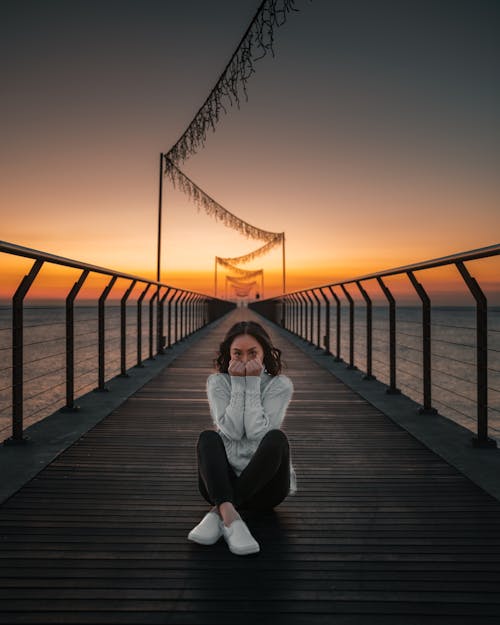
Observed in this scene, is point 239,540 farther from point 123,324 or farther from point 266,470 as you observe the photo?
point 123,324

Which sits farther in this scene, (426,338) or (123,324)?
(123,324)

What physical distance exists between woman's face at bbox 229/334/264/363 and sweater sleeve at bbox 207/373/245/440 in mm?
91

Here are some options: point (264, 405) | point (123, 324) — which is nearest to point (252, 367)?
point (264, 405)

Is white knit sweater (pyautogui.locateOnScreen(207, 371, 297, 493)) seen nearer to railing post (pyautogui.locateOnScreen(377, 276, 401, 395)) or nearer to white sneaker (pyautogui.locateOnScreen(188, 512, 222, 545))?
white sneaker (pyautogui.locateOnScreen(188, 512, 222, 545))

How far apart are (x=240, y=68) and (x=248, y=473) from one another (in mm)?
4808

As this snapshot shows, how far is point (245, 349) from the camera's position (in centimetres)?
221

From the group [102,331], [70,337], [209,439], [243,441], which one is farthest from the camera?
[102,331]

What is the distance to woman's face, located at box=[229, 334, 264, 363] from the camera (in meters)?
2.21

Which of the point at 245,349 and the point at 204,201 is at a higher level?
the point at 204,201

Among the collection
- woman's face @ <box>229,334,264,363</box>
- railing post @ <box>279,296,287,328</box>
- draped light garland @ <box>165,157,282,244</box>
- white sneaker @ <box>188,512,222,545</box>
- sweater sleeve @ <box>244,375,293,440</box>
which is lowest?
white sneaker @ <box>188,512,222,545</box>

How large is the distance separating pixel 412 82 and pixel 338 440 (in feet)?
27.1

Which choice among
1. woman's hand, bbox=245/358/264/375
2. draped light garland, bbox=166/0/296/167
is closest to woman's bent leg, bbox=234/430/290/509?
woman's hand, bbox=245/358/264/375

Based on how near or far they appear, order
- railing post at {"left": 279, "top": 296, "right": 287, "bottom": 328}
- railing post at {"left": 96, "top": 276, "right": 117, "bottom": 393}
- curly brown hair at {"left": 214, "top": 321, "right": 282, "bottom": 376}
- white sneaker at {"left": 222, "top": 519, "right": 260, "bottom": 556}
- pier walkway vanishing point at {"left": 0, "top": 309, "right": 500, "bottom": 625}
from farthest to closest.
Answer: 1. railing post at {"left": 279, "top": 296, "right": 287, "bottom": 328}
2. railing post at {"left": 96, "top": 276, "right": 117, "bottom": 393}
3. curly brown hair at {"left": 214, "top": 321, "right": 282, "bottom": 376}
4. white sneaker at {"left": 222, "top": 519, "right": 260, "bottom": 556}
5. pier walkway vanishing point at {"left": 0, "top": 309, "right": 500, "bottom": 625}

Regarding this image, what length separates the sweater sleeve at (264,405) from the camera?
6.92ft
